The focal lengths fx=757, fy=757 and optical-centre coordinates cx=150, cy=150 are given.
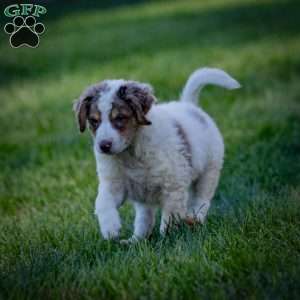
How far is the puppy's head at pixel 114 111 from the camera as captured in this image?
5078 millimetres

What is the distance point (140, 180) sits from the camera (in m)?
5.38

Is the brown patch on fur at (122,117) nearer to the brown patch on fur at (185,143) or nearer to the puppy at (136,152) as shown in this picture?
the puppy at (136,152)

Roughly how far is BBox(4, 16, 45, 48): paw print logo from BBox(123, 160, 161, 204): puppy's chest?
4.04ft

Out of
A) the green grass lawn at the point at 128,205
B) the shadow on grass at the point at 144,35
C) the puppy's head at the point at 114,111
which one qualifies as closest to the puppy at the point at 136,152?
the puppy's head at the point at 114,111

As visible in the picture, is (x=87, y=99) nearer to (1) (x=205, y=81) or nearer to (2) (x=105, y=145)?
(2) (x=105, y=145)

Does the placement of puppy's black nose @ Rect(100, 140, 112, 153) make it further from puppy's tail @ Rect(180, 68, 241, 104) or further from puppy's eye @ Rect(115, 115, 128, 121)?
puppy's tail @ Rect(180, 68, 241, 104)

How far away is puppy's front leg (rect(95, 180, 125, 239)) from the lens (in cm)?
515

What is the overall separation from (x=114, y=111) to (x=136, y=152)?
365 millimetres

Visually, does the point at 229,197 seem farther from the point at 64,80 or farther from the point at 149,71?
the point at 64,80

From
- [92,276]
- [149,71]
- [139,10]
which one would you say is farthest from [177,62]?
[139,10]

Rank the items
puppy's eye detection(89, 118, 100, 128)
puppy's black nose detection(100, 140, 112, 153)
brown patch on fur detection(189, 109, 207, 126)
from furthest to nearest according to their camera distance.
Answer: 1. brown patch on fur detection(189, 109, 207, 126)
2. puppy's eye detection(89, 118, 100, 128)
3. puppy's black nose detection(100, 140, 112, 153)

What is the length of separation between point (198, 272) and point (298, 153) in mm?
4218

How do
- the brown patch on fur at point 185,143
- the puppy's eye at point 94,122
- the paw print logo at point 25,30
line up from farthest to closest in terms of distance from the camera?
the paw print logo at point 25,30 < the brown patch on fur at point 185,143 < the puppy's eye at point 94,122

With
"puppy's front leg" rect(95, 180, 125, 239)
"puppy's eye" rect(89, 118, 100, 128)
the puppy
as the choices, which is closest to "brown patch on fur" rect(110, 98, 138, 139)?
the puppy
